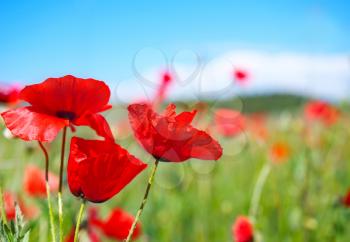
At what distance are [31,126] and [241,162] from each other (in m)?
2.73

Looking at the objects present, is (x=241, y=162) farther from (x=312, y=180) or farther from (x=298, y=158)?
(x=298, y=158)

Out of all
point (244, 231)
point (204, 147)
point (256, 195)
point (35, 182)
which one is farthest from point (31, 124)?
point (256, 195)

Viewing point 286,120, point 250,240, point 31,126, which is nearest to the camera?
point 31,126

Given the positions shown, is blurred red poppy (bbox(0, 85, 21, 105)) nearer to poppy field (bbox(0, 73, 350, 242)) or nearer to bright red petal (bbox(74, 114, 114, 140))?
poppy field (bbox(0, 73, 350, 242))

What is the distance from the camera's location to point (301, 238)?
1.54m

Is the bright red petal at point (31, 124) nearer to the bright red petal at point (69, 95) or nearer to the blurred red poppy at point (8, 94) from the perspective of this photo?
the bright red petal at point (69, 95)

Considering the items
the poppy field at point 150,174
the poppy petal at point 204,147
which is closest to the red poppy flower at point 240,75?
the poppy field at point 150,174

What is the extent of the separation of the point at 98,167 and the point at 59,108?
67mm

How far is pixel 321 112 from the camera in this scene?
277cm

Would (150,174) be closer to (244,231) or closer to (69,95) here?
(69,95)

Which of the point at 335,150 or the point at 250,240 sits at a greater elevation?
the point at 250,240

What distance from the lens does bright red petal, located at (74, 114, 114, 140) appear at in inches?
18.6

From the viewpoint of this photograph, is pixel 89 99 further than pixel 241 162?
No

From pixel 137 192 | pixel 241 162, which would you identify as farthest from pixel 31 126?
pixel 241 162
